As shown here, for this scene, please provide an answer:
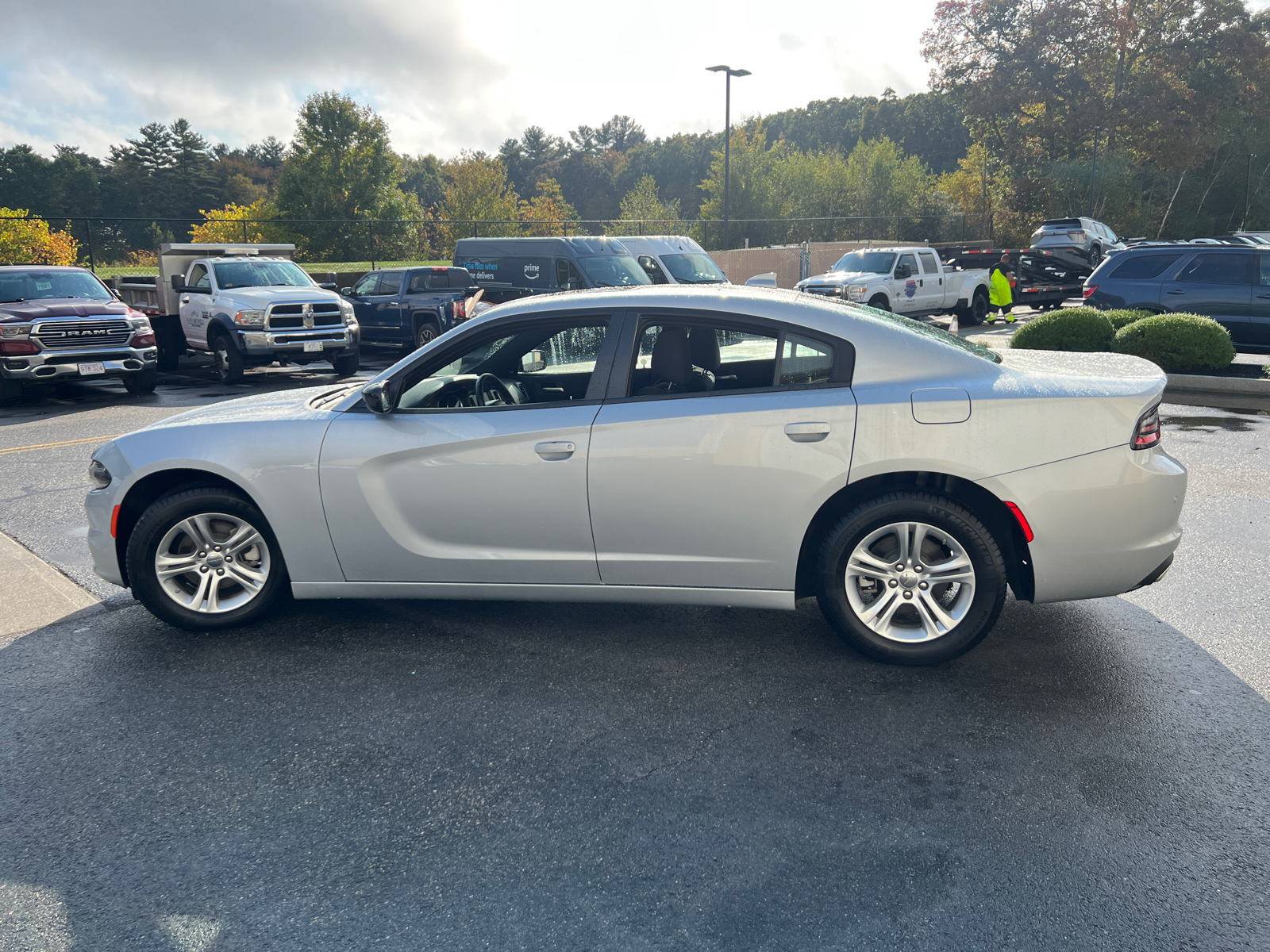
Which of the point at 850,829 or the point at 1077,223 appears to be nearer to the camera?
the point at 850,829

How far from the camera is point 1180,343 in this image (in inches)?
475

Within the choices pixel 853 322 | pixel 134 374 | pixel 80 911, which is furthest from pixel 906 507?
pixel 134 374

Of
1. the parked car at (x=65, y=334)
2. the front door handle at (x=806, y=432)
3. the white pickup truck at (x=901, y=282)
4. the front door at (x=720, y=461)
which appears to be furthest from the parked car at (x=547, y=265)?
the front door handle at (x=806, y=432)

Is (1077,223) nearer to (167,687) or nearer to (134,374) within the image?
(134,374)

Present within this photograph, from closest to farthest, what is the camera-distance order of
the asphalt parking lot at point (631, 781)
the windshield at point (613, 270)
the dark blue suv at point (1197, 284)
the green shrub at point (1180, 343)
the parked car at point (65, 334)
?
the asphalt parking lot at point (631, 781) → the green shrub at point (1180, 343) → the parked car at point (65, 334) → the dark blue suv at point (1197, 284) → the windshield at point (613, 270)

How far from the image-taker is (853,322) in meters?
4.21

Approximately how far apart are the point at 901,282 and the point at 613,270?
25.0ft

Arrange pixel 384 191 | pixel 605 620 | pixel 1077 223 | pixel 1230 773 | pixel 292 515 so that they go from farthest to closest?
pixel 384 191 < pixel 1077 223 < pixel 605 620 < pixel 292 515 < pixel 1230 773

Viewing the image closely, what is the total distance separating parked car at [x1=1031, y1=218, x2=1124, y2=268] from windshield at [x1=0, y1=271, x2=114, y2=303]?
2265 centimetres

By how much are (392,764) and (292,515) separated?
151cm

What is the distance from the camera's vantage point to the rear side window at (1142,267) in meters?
13.9

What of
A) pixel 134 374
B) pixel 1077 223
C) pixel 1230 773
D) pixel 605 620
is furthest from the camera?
pixel 1077 223

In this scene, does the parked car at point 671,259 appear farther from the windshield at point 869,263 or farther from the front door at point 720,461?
the front door at point 720,461

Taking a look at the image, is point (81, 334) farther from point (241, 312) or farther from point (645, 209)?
point (645, 209)
